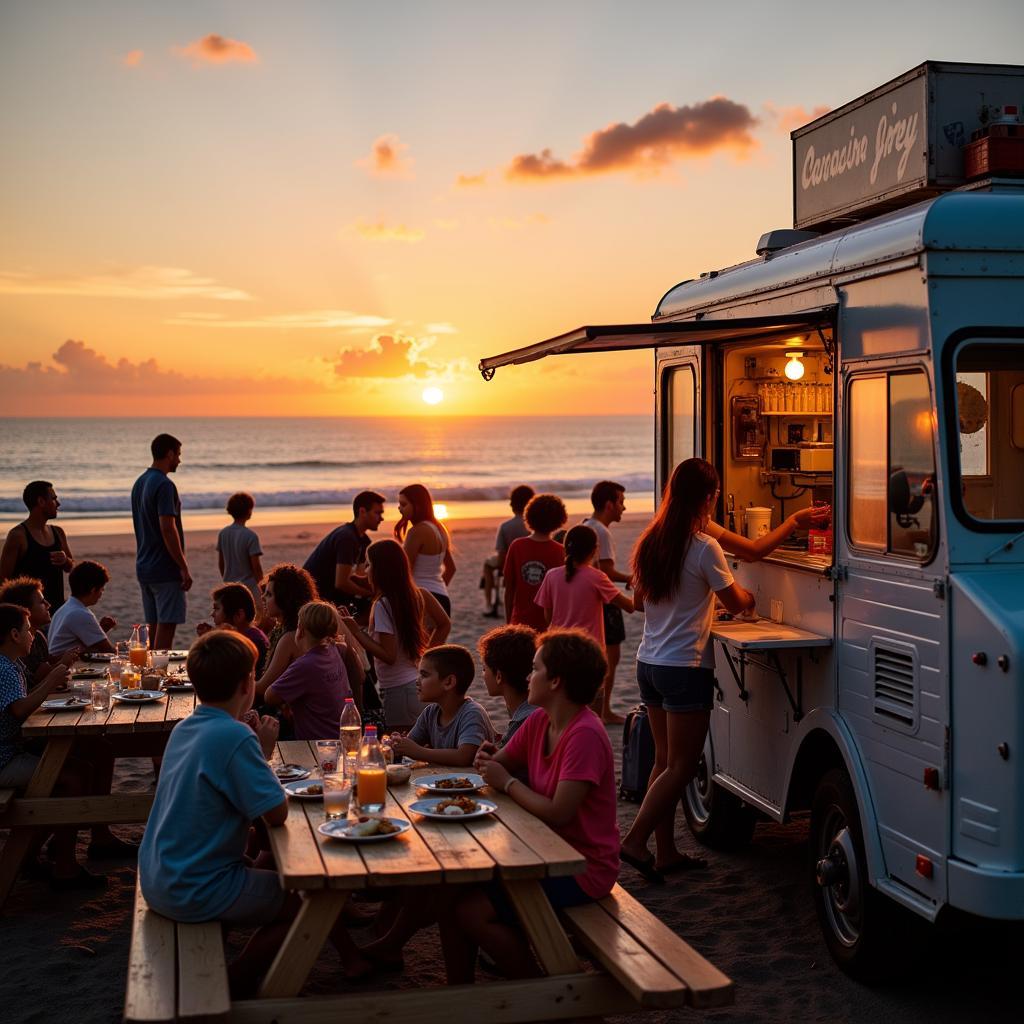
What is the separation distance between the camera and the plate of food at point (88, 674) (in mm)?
6832

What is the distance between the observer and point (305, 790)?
435 cm

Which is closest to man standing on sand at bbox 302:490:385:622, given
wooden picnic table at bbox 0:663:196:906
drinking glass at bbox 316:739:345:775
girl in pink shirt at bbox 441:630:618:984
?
wooden picnic table at bbox 0:663:196:906

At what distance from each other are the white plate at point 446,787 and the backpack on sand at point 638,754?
2297mm

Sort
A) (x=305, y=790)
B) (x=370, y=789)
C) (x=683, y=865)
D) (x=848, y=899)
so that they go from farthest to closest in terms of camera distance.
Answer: (x=683, y=865)
(x=848, y=899)
(x=305, y=790)
(x=370, y=789)

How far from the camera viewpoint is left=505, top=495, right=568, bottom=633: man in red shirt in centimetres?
781

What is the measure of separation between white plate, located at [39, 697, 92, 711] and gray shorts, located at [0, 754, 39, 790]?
0.24 meters

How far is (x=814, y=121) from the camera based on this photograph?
6301mm

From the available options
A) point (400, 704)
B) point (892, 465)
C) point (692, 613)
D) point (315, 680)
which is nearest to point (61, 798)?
point (315, 680)

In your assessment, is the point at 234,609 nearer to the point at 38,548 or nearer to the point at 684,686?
the point at 684,686

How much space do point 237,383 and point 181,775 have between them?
278 feet

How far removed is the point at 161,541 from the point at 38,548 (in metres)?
0.98

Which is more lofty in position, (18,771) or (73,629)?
(73,629)

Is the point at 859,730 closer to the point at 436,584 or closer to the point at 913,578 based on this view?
the point at 913,578

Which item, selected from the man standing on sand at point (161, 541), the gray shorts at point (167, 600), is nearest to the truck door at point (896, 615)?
the man standing on sand at point (161, 541)
